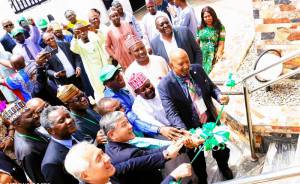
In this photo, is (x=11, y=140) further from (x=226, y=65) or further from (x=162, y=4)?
(x=162, y=4)

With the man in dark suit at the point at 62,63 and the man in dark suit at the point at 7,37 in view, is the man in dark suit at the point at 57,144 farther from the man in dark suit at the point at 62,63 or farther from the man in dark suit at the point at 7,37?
the man in dark suit at the point at 7,37

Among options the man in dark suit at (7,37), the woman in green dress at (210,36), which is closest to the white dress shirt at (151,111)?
the woman in green dress at (210,36)

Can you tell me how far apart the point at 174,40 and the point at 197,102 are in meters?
1.40

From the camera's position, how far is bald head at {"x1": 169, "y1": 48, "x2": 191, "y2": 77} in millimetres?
3109

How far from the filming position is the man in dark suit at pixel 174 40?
4363 millimetres

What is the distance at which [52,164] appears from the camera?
2.71 m

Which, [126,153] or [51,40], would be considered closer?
[126,153]

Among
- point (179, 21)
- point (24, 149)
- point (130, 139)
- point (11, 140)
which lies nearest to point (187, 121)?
point (130, 139)

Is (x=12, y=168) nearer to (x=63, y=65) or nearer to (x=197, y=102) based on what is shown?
(x=197, y=102)

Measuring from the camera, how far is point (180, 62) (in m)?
3.13

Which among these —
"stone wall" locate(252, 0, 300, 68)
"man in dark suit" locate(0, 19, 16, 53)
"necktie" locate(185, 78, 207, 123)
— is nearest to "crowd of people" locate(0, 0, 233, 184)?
"necktie" locate(185, 78, 207, 123)

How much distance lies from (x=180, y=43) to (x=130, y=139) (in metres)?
2.11

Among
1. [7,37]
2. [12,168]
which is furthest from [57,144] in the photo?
[7,37]

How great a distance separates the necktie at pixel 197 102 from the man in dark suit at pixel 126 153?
74 cm
